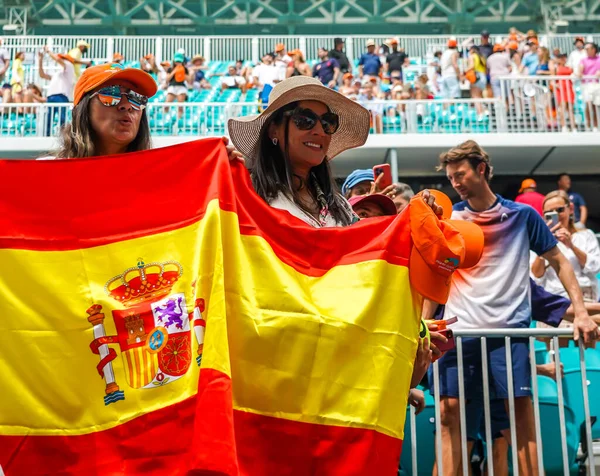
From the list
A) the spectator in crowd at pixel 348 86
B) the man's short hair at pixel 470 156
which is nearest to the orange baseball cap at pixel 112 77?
the man's short hair at pixel 470 156

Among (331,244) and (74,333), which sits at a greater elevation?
(331,244)

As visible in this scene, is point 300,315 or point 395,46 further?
point 395,46

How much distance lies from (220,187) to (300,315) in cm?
58

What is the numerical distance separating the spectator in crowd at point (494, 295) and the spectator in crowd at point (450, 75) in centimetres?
1061

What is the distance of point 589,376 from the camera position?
18.5ft

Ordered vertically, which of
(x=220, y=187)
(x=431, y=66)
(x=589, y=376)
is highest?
(x=431, y=66)

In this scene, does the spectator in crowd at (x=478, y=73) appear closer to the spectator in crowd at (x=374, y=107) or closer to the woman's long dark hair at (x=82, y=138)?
the spectator in crowd at (x=374, y=107)

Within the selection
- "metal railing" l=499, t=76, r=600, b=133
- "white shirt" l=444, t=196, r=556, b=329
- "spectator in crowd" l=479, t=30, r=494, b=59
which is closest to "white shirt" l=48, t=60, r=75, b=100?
"metal railing" l=499, t=76, r=600, b=133

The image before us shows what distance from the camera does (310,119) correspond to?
344 cm

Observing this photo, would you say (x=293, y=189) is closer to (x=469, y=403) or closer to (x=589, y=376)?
(x=469, y=403)

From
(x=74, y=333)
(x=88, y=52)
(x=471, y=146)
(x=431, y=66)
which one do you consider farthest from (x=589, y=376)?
(x=88, y=52)

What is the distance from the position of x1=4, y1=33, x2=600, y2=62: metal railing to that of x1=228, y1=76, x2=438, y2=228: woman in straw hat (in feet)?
51.9

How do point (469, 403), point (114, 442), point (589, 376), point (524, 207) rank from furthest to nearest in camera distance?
point (589, 376) → point (524, 207) → point (469, 403) → point (114, 442)

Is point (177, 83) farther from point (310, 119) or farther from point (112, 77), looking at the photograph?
point (310, 119)
